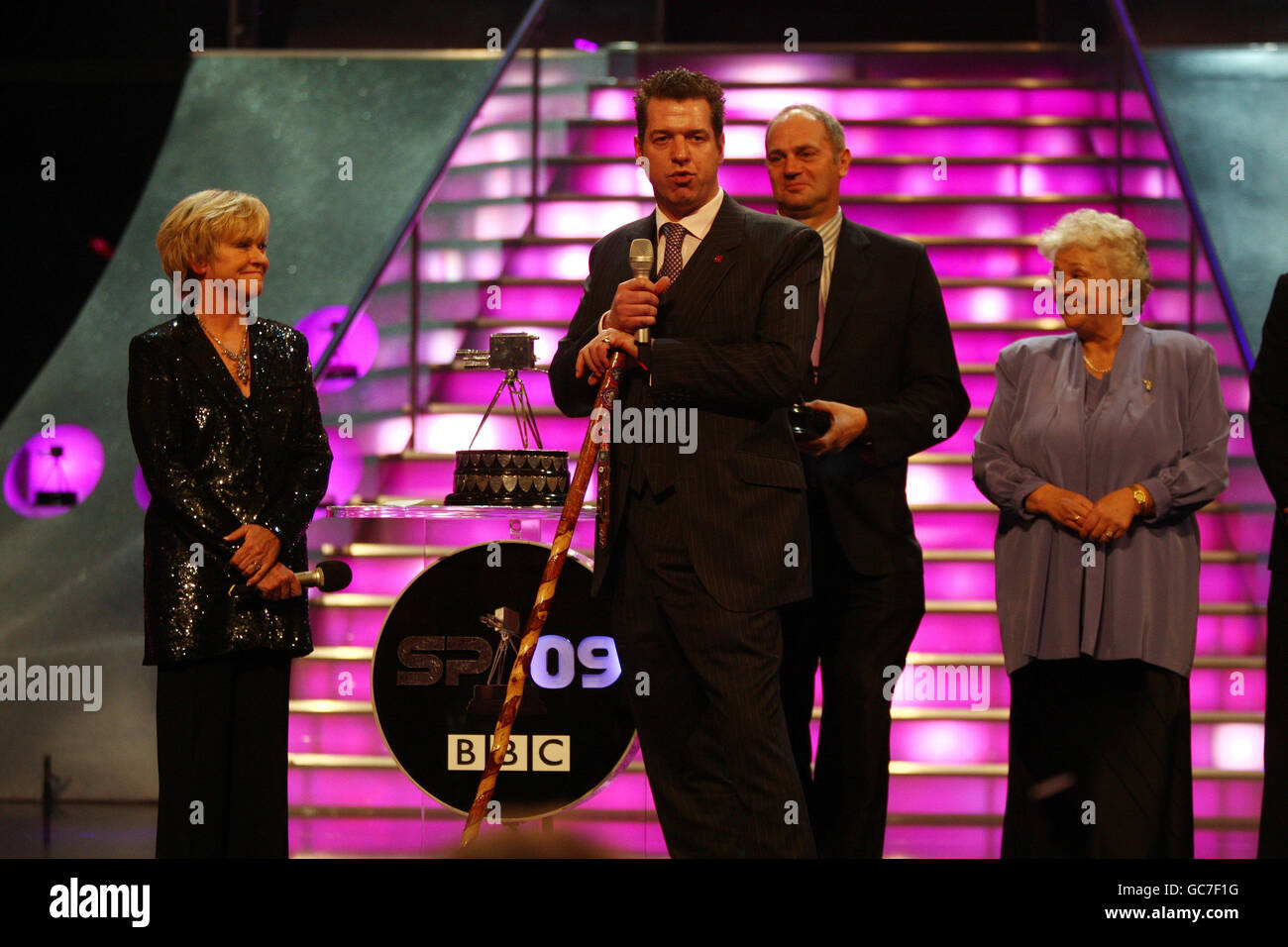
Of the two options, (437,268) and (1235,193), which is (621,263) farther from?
(1235,193)

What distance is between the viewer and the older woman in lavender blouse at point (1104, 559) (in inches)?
143

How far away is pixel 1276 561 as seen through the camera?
355cm

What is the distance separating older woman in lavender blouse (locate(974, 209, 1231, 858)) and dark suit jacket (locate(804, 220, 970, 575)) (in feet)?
0.81

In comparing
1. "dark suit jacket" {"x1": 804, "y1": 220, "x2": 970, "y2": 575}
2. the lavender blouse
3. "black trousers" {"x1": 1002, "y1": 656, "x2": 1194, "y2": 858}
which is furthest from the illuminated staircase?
the lavender blouse

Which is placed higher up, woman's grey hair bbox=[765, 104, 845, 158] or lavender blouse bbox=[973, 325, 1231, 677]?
woman's grey hair bbox=[765, 104, 845, 158]

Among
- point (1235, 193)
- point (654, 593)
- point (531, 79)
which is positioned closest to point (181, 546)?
point (654, 593)

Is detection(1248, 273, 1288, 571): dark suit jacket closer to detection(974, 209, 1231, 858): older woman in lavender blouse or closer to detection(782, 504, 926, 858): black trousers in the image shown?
detection(974, 209, 1231, 858): older woman in lavender blouse

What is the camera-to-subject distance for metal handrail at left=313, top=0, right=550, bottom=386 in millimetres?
5207

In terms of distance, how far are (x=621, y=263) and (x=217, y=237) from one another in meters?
0.92

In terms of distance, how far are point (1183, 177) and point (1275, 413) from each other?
8.44 feet

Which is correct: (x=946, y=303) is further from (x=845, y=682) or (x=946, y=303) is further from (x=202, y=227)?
(x=202, y=227)

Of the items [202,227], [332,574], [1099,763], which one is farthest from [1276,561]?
[202,227]

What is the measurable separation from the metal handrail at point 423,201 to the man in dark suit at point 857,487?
1.82m

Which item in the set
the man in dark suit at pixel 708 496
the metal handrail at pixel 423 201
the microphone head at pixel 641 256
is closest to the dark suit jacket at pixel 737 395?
the man in dark suit at pixel 708 496
